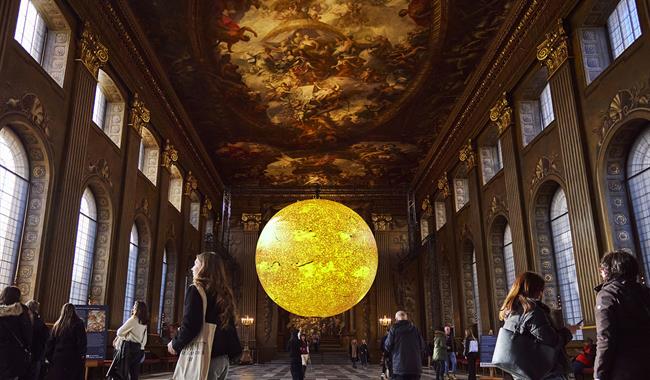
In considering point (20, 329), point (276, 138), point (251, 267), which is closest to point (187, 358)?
point (20, 329)

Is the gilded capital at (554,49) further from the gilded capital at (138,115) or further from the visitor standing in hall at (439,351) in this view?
the gilded capital at (138,115)

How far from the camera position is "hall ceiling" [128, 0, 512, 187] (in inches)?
492

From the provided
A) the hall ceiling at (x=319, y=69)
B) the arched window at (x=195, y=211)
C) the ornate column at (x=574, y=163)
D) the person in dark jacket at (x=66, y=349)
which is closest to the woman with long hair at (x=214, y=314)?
the person in dark jacket at (x=66, y=349)

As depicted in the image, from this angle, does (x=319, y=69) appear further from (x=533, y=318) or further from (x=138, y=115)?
(x=533, y=318)

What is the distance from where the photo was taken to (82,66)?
403 inches

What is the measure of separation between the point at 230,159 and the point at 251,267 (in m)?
5.58

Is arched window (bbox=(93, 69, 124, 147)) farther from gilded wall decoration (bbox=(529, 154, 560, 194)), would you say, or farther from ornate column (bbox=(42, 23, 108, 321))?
gilded wall decoration (bbox=(529, 154, 560, 194))

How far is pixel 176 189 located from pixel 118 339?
1239cm

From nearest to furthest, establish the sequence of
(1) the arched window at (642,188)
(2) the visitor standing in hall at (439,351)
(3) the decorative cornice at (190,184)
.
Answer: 1. (1) the arched window at (642,188)
2. (2) the visitor standing in hall at (439,351)
3. (3) the decorative cornice at (190,184)

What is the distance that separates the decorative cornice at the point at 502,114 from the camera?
42.6ft

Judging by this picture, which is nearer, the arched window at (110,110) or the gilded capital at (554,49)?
the gilded capital at (554,49)

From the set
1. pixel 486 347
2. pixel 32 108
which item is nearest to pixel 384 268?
pixel 486 347

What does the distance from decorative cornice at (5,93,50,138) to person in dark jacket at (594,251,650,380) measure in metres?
8.43

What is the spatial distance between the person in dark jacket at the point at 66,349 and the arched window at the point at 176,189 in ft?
42.3
